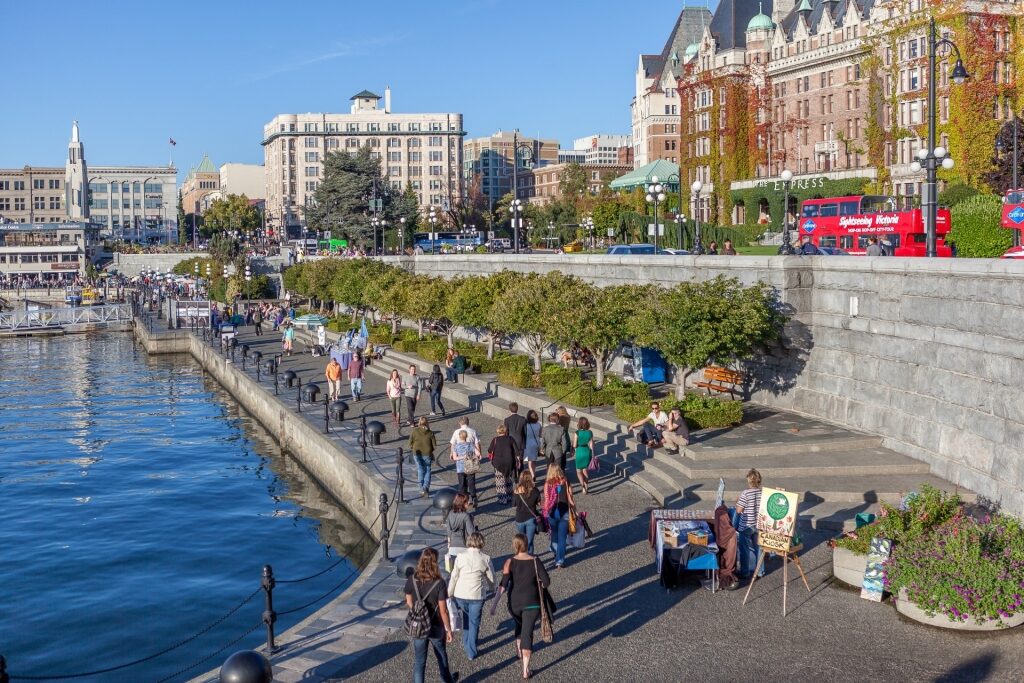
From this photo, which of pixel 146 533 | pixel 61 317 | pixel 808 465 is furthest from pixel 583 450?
pixel 61 317

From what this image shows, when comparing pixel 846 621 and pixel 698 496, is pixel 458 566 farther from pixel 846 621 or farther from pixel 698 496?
pixel 698 496

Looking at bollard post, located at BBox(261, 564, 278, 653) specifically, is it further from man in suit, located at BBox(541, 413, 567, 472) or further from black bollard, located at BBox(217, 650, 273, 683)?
man in suit, located at BBox(541, 413, 567, 472)

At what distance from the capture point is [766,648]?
1330 centimetres

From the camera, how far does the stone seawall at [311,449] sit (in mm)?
23484

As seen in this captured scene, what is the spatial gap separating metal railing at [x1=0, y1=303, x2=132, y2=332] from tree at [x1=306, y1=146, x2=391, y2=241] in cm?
2353

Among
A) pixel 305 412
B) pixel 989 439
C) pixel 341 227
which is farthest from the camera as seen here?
pixel 341 227

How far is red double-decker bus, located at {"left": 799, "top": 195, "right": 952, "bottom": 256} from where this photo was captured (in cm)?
4032

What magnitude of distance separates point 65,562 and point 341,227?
8568 centimetres

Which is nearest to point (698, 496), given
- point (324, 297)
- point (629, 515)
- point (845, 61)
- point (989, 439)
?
point (629, 515)

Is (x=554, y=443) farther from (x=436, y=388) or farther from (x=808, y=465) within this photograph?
(x=436, y=388)

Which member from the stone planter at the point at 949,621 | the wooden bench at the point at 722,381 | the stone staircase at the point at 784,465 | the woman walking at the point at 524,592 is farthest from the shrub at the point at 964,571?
the wooden bench at the point at 722,381

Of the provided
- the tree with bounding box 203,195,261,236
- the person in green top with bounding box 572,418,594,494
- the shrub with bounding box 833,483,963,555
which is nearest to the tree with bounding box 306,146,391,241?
the tree with bounding box 203,195,261,236

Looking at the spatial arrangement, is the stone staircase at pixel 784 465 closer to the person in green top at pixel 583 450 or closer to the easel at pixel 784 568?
the person in green top at pixel 583 450

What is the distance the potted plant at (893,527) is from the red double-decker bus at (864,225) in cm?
2391
